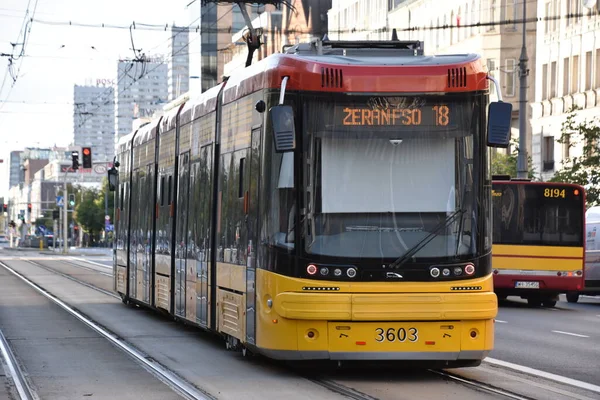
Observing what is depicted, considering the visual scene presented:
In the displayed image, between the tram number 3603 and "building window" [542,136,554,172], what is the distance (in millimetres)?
48794

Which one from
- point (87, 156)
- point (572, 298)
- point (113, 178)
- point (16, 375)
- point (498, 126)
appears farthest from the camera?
point (87, 156)

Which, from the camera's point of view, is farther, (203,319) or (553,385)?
(203,319)

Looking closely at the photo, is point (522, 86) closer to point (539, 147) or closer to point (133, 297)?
point (133, 297)

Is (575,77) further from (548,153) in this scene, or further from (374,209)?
(374,209)

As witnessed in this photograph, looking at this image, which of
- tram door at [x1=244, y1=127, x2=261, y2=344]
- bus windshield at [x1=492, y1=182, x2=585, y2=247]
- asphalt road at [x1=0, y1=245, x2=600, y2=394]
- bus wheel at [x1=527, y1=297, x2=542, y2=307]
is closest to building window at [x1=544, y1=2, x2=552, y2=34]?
bus wheel at [x1=527, y1=297, x2=542, y2=307]

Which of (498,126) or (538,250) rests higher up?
(498,126)

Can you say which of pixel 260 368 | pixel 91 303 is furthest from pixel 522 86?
pixel 260 368

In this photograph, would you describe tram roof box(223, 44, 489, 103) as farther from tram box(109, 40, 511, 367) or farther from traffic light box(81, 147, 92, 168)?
traffic light box(81, 147, 92, 168)

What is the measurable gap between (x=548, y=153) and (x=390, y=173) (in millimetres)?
50127

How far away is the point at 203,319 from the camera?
17.4m

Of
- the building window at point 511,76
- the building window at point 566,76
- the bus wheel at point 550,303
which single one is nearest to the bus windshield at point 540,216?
the bus wheel at point 550,303

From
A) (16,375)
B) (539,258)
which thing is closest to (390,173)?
(16,375)

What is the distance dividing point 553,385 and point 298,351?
239 centimetres

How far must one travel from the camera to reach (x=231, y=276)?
1563cm
